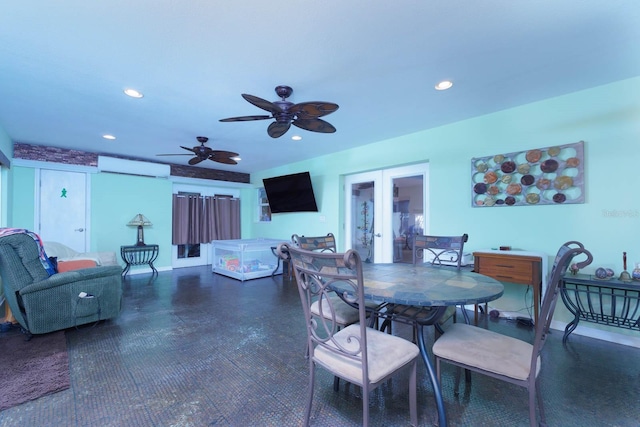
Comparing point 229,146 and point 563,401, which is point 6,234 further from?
point 563,401

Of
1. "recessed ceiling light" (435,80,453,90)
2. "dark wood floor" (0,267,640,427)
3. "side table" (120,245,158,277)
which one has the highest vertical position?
"recessed ceiling light" (435,80,453,90)

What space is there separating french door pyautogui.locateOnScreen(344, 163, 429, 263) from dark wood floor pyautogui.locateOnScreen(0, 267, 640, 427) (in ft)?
5.80

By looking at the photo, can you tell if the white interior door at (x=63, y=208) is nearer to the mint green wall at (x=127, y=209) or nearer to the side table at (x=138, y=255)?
the mint green wall at (x=127, y=209)

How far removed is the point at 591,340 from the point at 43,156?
826 cm

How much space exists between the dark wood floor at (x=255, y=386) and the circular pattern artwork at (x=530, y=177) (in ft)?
4.62

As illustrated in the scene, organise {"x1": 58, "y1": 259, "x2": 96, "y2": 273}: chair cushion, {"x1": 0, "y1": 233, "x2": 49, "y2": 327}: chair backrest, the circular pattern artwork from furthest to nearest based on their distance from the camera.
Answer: {"x1": 58, "y1": 259, "x2": 96, "y2": 273}: chair cushion < the circular pattern artwork < {"x1": 0, "y1": 233, "x2": 49, "y2": 327}: chair backrest

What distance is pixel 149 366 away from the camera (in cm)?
216

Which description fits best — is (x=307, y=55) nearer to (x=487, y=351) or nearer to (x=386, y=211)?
(x=487, y=351)

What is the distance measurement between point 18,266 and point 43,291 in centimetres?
31

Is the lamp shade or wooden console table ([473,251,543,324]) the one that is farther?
the lamp shade

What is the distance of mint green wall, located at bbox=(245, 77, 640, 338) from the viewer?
2.54 meters

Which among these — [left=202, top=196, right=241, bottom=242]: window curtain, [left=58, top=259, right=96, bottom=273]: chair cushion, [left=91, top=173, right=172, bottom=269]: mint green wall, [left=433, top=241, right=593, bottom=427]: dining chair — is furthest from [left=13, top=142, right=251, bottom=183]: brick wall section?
[left=433, top=241, right=593, bottom=427]: dining chair

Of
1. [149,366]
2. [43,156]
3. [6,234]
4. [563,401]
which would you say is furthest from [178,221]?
[563,401]

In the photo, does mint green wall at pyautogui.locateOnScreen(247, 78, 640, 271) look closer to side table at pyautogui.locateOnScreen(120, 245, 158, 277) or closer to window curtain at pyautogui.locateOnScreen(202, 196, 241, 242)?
window curtain at pyautogui.locateOnScreen(202, 196, 241, 242)
